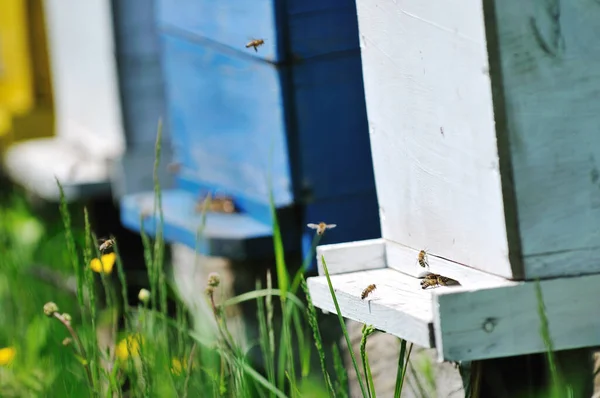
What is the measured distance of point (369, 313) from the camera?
1.94m

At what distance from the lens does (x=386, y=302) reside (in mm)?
1905

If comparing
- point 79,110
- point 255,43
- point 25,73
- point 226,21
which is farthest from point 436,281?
point 25,73

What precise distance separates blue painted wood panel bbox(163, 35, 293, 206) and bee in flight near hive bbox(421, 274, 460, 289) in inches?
31.7

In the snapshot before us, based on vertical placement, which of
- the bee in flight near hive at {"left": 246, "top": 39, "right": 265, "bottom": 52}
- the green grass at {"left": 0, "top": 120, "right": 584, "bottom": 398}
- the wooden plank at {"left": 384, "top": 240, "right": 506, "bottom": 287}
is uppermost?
the bee in flight near hive at {"left": 246, "top": 39, "right": 265, "bottom": 52}

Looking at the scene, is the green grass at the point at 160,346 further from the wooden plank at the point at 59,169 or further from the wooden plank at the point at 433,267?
the wooden plank at the point at 59,169

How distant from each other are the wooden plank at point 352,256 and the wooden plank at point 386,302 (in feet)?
0.07

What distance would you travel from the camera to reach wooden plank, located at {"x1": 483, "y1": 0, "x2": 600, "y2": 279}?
178 cm

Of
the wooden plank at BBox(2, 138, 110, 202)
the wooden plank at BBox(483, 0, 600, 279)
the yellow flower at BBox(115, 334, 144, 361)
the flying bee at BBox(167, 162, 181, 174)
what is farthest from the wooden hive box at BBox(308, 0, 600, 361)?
the wooden plank at BBox(2, 138, 110, 202)

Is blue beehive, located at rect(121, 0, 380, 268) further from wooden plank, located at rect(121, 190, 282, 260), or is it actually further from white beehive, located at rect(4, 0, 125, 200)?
white beehive, located at rect(4, 0, 125, 200)

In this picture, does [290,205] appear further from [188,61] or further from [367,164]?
[188,61]

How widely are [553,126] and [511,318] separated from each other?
0.33m

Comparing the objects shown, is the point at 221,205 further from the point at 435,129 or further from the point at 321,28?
the point at 435,129

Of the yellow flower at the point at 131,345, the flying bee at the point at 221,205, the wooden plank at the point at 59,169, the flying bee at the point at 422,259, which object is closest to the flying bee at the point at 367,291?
the flying bee at the point at 422,259

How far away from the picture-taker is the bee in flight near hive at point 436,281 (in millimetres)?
1979
